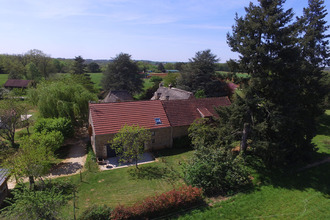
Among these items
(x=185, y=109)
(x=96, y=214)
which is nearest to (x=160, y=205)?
(x=96, y=214)

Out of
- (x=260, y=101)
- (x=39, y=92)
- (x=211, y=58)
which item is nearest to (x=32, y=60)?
(x=39, y=92)

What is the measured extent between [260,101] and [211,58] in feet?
92.5

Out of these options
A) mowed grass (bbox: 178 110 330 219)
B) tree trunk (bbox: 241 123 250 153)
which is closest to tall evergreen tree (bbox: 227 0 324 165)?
tree trunk (bbox: 241 123 250 153)

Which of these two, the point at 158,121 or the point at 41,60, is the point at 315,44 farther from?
the point at 41,60

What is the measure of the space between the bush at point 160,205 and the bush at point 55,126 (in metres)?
13.5

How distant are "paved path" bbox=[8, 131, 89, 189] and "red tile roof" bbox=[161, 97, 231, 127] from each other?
10816 millimetres

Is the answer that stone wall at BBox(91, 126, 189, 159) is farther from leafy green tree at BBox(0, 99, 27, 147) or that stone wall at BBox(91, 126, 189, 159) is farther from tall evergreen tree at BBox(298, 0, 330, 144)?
tall evergreen tree at BBox(298, 0, 330, 144)

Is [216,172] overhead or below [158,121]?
below

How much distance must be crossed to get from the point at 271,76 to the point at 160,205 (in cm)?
1337

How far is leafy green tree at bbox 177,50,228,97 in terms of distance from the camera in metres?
42.7

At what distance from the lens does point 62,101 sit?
24812 millimetres

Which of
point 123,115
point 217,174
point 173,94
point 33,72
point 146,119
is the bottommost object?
point 217,174

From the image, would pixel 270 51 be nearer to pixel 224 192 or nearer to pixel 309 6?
pixel 224 192

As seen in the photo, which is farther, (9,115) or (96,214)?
(9,115)
